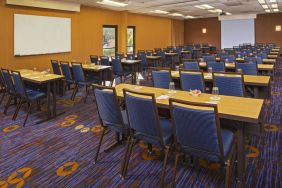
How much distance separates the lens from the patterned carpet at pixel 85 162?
2840mm

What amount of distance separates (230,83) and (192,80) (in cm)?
63

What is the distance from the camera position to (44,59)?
29.6 ft

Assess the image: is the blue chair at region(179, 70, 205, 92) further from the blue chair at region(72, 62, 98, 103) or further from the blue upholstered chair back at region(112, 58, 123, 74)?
the blue upholstered chair back at region(112, 58, 123, 74)

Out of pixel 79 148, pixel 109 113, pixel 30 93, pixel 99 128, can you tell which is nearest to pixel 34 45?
pixel 30 93

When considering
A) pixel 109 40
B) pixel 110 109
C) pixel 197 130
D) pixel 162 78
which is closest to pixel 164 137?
pixel 197 130

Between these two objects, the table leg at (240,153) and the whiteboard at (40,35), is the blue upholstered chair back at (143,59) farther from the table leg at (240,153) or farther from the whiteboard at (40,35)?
the table leg at (240,153)

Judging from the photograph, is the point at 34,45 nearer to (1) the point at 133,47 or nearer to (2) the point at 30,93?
(2) the point at 30,93

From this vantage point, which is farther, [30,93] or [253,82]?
[30,93]

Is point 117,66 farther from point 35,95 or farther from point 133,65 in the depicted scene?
point 35,95

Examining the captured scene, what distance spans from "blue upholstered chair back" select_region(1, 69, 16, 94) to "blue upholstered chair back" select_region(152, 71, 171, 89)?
2.88 metres

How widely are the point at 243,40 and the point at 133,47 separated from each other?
10.0 metres

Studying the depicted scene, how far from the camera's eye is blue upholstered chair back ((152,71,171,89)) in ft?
14.6

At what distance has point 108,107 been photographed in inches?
116

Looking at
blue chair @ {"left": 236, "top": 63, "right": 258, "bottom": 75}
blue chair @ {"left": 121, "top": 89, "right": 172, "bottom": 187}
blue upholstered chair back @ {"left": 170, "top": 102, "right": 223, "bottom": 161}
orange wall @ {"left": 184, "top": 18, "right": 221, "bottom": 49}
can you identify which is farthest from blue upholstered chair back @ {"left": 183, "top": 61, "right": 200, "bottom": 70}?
orange wall @ {"left": 184, "top": 18, "right": 221, "bottom": 49}
